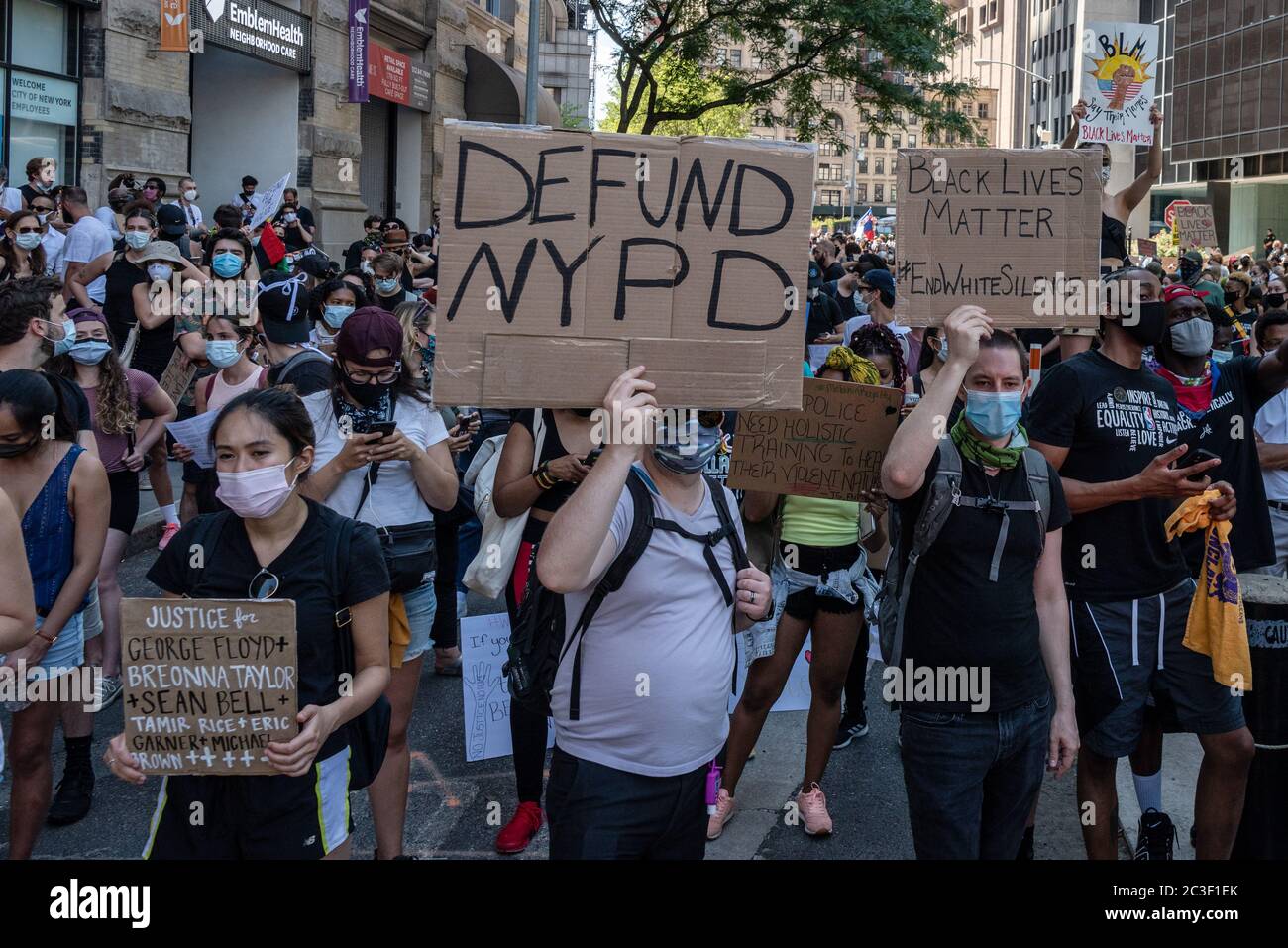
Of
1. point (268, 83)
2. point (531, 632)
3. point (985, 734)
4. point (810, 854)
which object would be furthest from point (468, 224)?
point (268, 83)

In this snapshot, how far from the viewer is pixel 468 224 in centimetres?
306

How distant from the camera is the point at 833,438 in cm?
435

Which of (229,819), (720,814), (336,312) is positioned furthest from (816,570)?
(336,312)

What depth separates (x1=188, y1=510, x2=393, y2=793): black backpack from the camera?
342 cm

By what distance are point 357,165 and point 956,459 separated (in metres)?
22.7

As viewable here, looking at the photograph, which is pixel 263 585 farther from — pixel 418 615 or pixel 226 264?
pixel 226 264

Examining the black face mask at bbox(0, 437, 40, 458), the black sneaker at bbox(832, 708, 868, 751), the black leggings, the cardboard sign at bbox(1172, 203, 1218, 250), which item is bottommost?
the black sneaker at bbox(832, 708, 868, 751)

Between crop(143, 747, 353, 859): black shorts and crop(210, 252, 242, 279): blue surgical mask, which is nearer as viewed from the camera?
crop(143, 747, 353, 859): black shorts

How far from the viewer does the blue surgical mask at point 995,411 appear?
3.72 m

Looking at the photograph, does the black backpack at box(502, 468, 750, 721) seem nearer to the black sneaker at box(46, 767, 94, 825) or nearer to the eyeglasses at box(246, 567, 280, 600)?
the eyeglasses at box(246, 567, 280, 600)

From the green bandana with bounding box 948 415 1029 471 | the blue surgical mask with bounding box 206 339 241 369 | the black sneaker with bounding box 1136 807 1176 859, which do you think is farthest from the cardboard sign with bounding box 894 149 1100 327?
the blue surgical mask with bounding box 206 339 241 369

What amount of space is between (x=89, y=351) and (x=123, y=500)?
73 centimetres

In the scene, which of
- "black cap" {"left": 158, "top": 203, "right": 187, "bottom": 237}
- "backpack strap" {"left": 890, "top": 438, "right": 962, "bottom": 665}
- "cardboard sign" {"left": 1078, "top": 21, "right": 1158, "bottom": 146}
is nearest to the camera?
"backpack strap" {"left": 890, "top": 438, "right": 962, "bottom": 665}

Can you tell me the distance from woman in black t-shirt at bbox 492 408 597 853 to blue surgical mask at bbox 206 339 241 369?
9.26 feet
